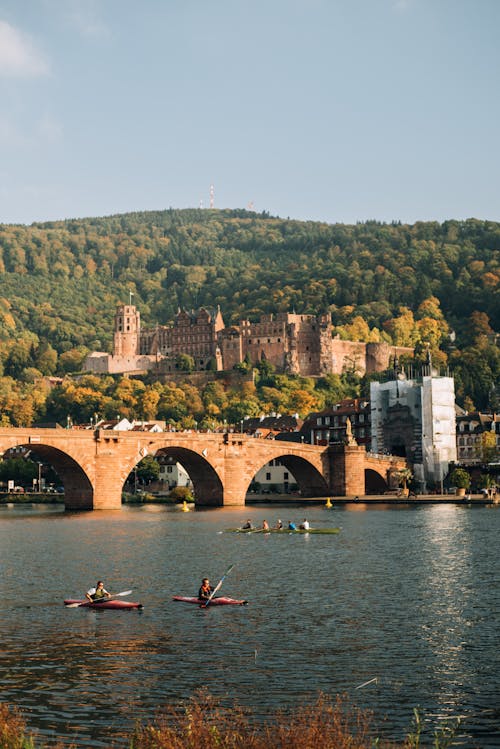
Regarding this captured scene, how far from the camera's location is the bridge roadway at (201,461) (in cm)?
9800

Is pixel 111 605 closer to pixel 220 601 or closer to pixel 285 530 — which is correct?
pixel 220 601

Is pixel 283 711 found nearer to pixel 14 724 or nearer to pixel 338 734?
pixel 338 734

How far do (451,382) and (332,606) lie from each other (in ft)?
350

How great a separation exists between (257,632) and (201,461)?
76958 millimetres

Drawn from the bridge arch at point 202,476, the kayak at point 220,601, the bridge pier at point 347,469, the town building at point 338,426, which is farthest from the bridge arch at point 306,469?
the kayak at point 220,601

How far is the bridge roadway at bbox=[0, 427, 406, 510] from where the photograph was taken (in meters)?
98.0

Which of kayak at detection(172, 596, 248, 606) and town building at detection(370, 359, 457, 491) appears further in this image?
town building at detection(370, 359, 457, 491)

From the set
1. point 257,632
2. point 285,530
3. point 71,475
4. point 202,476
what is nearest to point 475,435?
point 202,476

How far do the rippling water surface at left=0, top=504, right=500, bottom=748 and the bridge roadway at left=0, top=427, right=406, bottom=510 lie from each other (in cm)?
2501

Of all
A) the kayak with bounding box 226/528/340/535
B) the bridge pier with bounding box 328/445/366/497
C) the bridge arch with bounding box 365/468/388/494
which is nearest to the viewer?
the kayak with bounding box 226/528/340/535

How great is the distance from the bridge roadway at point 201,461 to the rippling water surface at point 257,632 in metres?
25.0

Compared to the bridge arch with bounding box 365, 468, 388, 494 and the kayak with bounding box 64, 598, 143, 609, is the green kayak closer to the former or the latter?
the kayak with bounding box 64, 598, 143, 609

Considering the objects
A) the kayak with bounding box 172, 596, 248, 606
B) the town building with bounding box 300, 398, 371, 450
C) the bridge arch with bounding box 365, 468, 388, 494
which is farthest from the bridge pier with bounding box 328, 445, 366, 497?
the kayak with bounding box 172, 596, 248, 606

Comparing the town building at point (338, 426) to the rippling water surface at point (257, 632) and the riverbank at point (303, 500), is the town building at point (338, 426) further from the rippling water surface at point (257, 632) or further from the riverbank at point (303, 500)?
the rippling water surface at point (257, 632)
